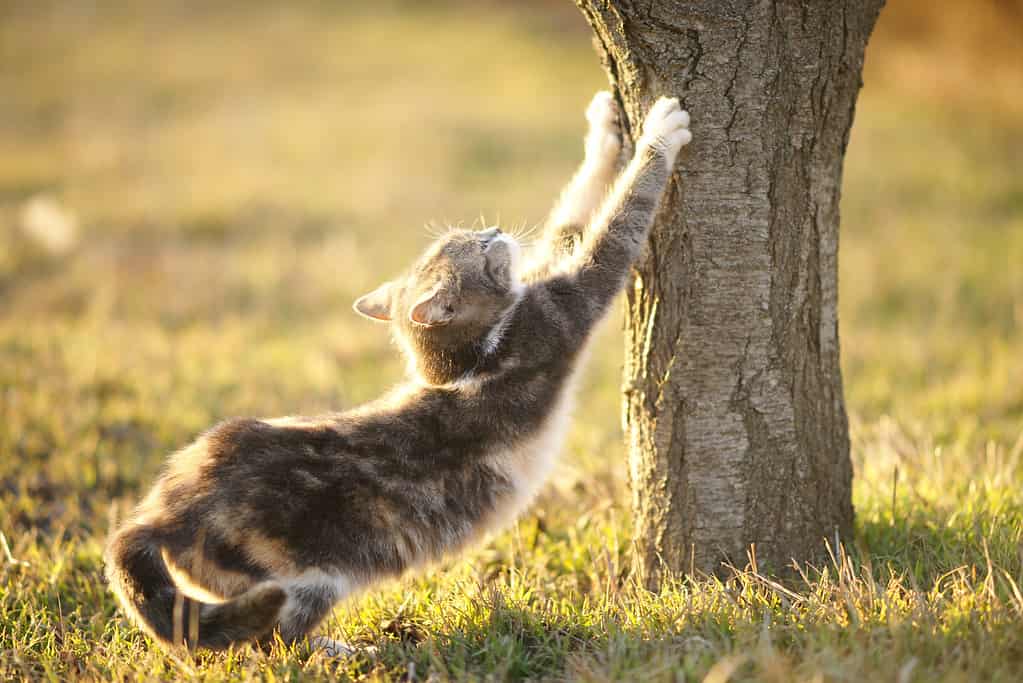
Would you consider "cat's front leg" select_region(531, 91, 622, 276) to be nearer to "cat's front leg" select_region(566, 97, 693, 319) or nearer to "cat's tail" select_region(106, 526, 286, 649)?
"cat's front leg" select_region(566, 97, 693, 319)

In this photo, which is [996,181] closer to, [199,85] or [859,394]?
[859,394]

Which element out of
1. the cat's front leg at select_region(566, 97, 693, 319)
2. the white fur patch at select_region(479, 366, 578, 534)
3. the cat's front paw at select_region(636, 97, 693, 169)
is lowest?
the white fur patch at select_region(479, 366, 578, 534)

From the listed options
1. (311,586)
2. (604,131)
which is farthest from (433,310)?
(311,586)

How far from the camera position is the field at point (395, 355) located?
2902mm

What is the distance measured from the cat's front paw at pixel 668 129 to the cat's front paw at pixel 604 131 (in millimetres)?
397

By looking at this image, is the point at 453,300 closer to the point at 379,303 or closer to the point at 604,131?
the point at 379,303

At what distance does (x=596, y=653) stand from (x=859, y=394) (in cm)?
384

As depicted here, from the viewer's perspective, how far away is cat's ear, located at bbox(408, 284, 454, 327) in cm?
340

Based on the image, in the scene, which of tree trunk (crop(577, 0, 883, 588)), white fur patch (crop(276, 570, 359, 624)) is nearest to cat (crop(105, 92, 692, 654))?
white fur patch (crop(276, 570, 359, 624))

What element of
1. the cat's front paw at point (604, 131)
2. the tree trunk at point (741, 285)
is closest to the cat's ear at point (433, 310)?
the tree trunk at point (741, 285)

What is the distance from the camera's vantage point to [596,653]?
284cm

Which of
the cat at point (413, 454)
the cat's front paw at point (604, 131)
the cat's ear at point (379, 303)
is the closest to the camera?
the cat at point (413, 454)

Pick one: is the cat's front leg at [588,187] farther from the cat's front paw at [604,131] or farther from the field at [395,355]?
the field at [395,355]

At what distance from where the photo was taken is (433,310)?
3424 millimetres
